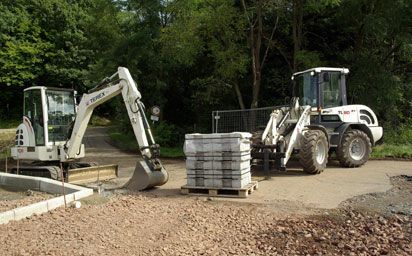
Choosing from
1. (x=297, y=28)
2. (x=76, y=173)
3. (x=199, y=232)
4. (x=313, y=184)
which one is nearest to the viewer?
(x=199, y=232)

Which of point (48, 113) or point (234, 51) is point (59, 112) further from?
point (234, 51)

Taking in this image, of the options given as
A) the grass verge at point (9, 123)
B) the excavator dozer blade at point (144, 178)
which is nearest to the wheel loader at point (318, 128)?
the excavator dozer blade at point (144, 178)

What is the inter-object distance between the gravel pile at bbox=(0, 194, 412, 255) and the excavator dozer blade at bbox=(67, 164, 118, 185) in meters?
3.60

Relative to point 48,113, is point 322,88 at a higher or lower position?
higher

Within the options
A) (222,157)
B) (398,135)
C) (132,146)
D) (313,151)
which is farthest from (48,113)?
(398,135)

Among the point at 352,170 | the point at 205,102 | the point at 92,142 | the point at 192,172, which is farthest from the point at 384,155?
the point at 92,142

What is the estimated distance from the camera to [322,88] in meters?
13.4

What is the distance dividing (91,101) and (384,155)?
10.6 metres

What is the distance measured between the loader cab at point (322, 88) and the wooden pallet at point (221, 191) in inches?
181

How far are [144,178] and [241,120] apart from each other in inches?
279

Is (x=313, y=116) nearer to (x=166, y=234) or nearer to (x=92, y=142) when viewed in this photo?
(x=166, y=234)

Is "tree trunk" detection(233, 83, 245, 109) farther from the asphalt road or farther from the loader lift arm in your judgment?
the loader lift arm

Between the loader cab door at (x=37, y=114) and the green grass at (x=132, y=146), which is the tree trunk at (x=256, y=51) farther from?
the loader cab door at (x=37, y=114)

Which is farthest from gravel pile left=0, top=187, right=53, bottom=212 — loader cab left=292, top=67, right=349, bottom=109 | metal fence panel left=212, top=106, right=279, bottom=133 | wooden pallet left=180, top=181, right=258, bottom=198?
loader cab left=292, top=67, right=349, bottom=109
